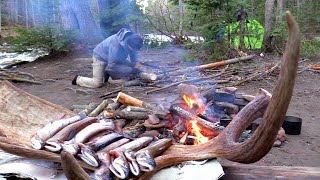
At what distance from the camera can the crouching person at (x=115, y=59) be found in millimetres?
6414

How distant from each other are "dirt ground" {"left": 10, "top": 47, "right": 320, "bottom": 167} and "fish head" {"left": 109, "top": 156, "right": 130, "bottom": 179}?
2048mm

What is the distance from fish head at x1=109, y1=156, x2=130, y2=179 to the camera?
1.83 meters

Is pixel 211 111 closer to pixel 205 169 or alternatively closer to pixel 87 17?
pixel 205 169

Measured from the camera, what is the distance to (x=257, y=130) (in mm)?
1603

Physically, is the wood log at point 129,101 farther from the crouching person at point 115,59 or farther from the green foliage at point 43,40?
the green foliage at point 43,40

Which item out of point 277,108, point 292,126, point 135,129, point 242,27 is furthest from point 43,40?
point 277,108

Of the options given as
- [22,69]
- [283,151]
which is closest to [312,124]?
[283,151]

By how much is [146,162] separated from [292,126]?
2975mm

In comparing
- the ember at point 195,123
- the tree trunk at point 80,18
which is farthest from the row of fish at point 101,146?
the tree trunk at point 80,18

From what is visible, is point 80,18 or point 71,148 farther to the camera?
point 80,18

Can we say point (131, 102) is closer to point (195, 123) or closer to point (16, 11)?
point (195, 123)

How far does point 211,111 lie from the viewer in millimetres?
4207

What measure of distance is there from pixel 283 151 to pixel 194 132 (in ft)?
3.72

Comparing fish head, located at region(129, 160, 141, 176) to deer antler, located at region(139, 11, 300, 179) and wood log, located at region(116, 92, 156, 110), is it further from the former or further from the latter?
wood log, located at region(116, 92, 156, 110)
